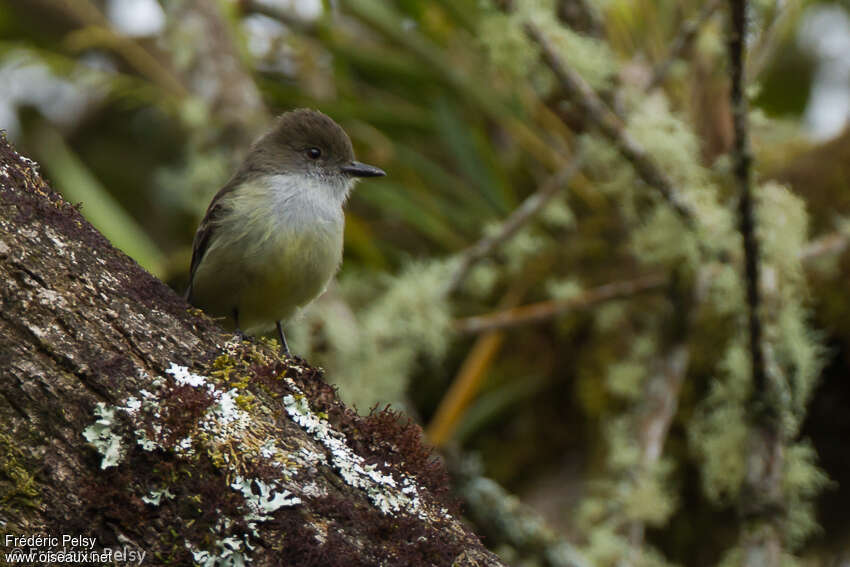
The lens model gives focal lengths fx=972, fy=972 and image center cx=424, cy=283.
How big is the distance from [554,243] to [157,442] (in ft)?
14.4

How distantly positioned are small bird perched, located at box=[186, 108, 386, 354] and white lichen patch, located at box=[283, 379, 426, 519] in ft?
5.06

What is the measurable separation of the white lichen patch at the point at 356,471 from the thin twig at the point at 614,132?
8.20 feet

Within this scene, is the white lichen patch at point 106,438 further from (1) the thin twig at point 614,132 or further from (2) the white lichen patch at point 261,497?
(1) the thin twig at point 614,132

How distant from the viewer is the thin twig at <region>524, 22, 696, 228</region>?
13.5ft

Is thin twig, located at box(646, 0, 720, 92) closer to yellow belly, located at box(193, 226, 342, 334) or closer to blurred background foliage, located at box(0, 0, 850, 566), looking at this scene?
blurred background foliage, located at box(0, 0, 850, 566)

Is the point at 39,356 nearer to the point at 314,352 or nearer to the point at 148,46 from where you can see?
the point at 314,352

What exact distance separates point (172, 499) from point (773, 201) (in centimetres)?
320

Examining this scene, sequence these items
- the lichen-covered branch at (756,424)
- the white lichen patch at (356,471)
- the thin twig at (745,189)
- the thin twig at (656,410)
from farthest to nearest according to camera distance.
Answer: the thin twig at (656,410), the lichen-covered branch at (756,424), the thin twig at (745,189), the white lichen patch at (356,471)

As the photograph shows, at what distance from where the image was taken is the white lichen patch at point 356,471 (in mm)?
1918

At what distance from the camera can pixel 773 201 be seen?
4180mm

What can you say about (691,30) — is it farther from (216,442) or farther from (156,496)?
(156,496)

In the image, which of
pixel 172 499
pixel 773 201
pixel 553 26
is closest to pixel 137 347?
pixel 172 499

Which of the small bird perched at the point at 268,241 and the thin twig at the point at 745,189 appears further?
the small bird perched at the point at 268,241

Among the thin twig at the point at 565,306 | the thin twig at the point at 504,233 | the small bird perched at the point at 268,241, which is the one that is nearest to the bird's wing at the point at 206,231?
the small bird perched at the point at 268,241
